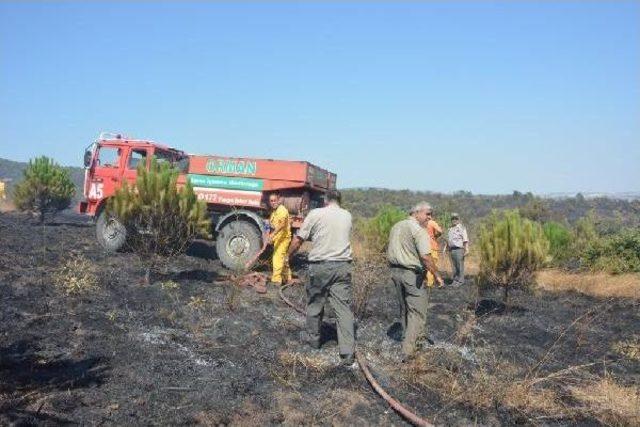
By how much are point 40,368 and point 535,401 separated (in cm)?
459

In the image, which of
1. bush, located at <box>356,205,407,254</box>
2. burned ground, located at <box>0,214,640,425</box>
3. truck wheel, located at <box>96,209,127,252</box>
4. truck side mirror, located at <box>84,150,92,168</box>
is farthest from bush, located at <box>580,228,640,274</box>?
truck side mirror, located at <box>84,150,92,168</box>

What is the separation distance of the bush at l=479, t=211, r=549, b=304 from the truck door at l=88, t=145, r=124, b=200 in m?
8.02

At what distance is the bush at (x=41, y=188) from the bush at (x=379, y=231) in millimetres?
11651

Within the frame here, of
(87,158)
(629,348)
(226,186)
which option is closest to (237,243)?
(226,186)

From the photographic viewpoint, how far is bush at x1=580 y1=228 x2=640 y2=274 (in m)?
13.0

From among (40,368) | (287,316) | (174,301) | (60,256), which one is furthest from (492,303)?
(60,256)

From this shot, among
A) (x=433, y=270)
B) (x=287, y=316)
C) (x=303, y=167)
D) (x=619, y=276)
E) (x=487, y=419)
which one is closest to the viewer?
(x=487, y=419)

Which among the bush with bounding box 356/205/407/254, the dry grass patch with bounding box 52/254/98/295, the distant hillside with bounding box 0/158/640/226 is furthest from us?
the distant hillside with bounding box 0/158/640/226

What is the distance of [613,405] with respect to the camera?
189 inches

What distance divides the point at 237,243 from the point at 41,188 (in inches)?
472

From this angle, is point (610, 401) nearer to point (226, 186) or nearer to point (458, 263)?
point (458, 263)

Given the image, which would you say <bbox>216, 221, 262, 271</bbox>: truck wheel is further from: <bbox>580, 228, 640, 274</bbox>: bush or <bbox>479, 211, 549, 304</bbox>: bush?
<bbox>580, 228, 640, 274</bbox>: bush

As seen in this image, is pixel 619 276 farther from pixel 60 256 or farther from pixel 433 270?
pixel 60 256

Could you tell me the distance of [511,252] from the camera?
8.55 m
